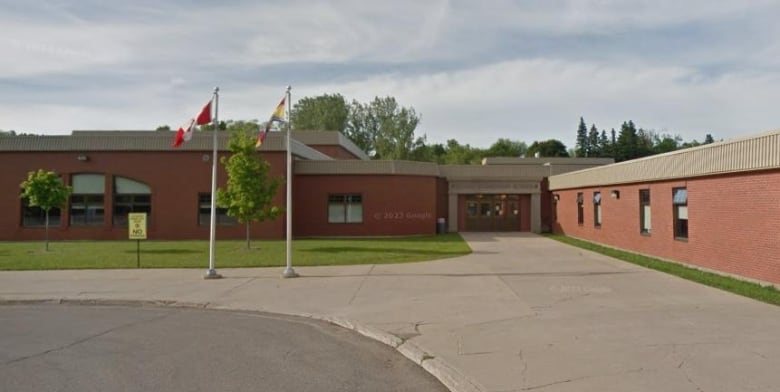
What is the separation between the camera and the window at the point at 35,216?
28.0 meters

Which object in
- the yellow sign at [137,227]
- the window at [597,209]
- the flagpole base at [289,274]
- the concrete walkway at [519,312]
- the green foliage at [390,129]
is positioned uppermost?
the green foliage at [390,129]

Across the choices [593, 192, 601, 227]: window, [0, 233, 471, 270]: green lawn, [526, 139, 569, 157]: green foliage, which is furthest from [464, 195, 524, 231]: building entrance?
[526, 139, 569, 157]: green foliage

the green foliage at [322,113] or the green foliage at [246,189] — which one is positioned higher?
the green foliage at [322,113]

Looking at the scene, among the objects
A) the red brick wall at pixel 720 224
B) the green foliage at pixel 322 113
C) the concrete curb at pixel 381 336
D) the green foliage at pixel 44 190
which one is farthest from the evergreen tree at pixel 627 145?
the concrete curb at pixel 381 336

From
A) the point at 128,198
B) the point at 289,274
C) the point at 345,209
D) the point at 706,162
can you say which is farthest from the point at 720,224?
the point at 128,198

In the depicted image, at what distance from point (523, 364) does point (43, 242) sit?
90.6 ft

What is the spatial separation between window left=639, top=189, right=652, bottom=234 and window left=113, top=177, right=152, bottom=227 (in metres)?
22.9

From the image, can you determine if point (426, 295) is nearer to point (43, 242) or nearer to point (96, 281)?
point (96, 281)

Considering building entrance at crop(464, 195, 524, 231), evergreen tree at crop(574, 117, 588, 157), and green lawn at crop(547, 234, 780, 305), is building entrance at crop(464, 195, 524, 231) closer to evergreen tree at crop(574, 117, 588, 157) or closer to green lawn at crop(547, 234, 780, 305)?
green lawn at crop(547, 234, 780, 305)

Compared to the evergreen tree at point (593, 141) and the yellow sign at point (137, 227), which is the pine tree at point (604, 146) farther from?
the yellow sign at point (137, 227)

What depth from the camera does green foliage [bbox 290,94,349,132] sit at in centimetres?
7200

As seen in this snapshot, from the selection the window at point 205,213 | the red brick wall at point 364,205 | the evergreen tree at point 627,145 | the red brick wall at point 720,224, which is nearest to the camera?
the red brick wall at point 720,224

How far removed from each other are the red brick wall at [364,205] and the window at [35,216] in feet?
40.0

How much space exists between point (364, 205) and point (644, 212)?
14.4 m
